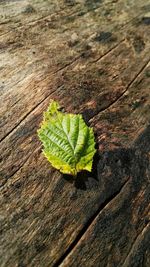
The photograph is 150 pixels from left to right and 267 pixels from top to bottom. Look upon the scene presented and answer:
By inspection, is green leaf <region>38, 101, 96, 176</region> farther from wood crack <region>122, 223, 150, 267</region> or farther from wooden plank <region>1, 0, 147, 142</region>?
wood crack <region>122, 223, 150, 267</region>

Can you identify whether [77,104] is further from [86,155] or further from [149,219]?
[149,219]

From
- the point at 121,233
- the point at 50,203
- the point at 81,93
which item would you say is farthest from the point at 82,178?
the point at 81,93

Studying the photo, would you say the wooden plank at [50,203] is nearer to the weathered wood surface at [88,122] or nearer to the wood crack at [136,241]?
the weathered wood surface at [88,122]

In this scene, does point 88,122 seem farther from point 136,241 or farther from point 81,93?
point 136,241

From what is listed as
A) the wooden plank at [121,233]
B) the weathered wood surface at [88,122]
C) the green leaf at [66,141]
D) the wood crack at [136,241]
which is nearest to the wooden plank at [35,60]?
the weathered wood surface at [88,122]

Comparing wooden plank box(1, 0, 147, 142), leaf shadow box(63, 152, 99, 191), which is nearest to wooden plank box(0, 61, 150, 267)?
leaf shadow box(63, 152, 99, 191)
